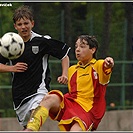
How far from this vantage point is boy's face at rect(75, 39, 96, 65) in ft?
26.9

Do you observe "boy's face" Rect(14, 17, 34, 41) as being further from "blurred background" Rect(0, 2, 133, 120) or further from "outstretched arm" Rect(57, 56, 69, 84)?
"blurred background" Rect(0, 2, 133, 120)

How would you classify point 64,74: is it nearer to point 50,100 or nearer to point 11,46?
point 50,100

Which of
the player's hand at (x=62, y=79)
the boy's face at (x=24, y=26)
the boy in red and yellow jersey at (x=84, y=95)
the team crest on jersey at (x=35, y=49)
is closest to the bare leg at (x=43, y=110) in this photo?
the boy in red and yellow jersey at (x=84, y=95)

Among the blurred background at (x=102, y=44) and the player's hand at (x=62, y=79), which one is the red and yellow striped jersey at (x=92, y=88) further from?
the blurred background at (x=102, y=44)

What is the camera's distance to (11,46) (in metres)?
8.02

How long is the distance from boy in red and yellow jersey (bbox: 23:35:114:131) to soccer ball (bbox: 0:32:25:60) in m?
0.66

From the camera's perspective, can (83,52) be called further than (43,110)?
Yes

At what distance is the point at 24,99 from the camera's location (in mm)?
8367

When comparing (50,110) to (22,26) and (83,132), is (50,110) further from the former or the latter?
(22,26)

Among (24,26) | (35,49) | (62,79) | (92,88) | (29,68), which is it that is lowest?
(92,88)

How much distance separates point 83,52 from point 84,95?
21.6 inches

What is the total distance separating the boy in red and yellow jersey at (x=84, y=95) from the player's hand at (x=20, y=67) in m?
0.54

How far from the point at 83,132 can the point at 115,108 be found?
6770 millimetres

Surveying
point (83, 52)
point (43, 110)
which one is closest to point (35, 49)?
point (83, 52)
